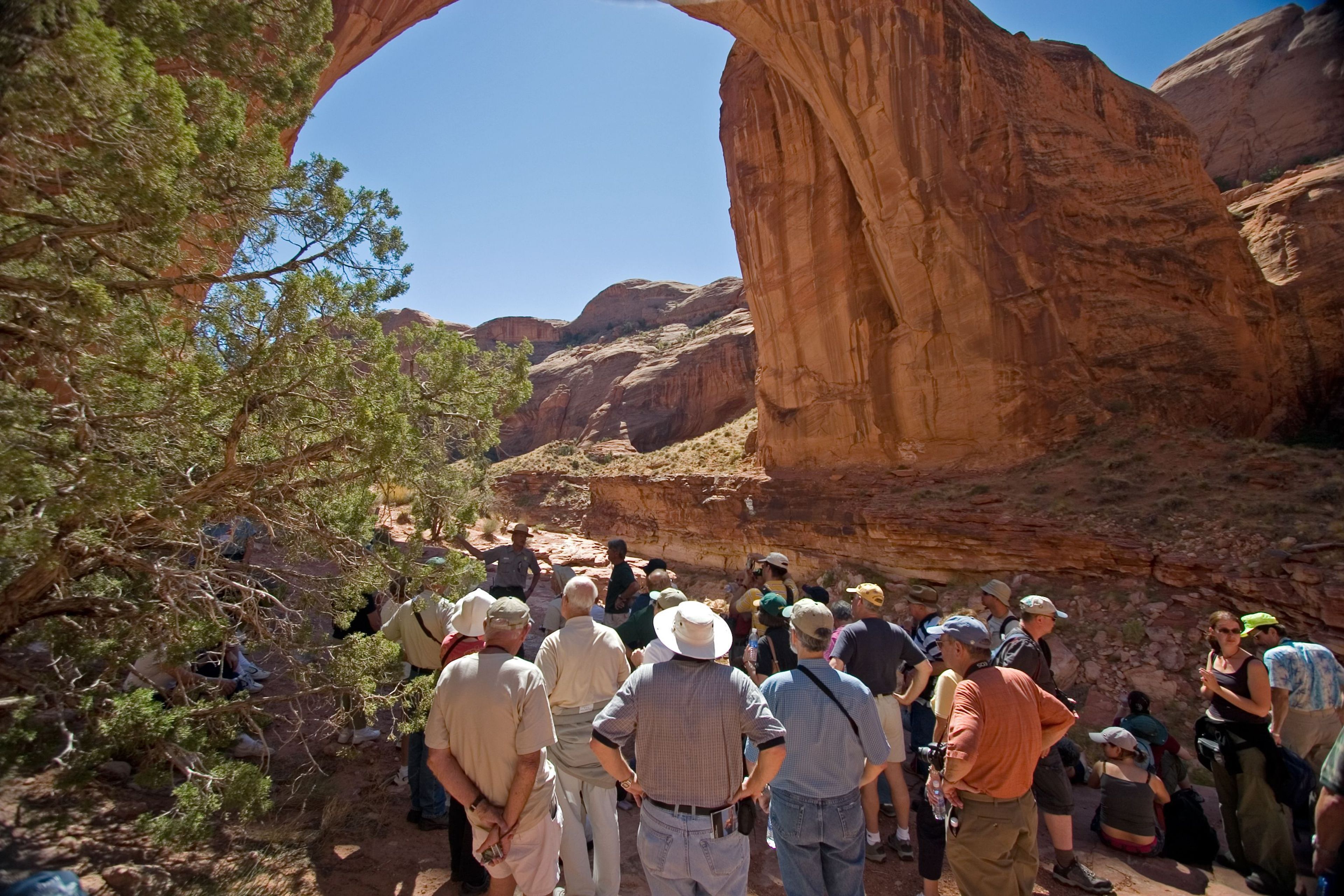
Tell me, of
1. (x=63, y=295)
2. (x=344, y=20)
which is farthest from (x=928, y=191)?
(x=63, y=295)

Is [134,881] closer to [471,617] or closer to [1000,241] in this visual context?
[471,617]

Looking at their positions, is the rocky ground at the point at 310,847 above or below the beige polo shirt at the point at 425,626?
below

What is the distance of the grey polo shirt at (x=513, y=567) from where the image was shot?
305 inches

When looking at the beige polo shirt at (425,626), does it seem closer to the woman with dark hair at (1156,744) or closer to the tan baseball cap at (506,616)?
the tan baseball cap at (506,616)

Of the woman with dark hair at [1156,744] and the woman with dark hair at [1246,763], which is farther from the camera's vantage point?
the woman with dark hair at [1156,744]

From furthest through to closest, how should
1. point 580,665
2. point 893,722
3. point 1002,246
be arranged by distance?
point 1002,246 < point 893,722 < point 580,665

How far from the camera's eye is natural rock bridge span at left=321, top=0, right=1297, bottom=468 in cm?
1459

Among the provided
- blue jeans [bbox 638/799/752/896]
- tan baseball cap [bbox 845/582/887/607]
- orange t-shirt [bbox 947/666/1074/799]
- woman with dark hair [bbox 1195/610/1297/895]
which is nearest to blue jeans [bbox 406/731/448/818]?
blue jeans [bbox 638/799/752/896]

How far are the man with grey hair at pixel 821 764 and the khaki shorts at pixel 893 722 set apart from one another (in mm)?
1375

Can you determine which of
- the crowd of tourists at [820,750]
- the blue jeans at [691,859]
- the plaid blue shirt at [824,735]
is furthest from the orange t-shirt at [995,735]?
the blue jeans at [691,859]

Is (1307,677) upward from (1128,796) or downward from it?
upward

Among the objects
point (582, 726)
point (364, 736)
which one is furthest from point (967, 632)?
point (364, 736)

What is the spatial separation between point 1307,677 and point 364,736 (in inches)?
304

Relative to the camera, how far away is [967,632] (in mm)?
3482
